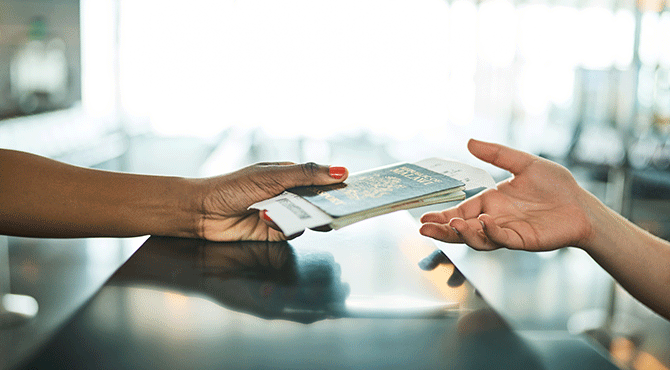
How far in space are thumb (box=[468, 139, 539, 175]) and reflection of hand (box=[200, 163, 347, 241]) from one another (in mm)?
336

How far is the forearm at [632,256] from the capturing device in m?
0.92

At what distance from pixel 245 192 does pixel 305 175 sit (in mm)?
108

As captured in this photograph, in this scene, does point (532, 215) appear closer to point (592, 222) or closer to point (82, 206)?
point (592, 222)

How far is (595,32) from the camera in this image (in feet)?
19.4

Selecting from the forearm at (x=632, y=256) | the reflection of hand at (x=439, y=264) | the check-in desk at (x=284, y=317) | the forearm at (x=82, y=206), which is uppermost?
the forearm at (x=82, y=206)

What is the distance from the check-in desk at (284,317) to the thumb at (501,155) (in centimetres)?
34

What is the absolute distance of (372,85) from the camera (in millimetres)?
5770

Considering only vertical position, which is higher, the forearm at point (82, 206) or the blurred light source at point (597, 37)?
the blurred light source at point (597, 37)

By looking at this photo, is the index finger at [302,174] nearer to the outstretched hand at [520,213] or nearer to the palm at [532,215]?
the outstretched hand at [520,213]

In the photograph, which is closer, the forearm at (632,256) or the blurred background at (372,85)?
the forearm at (632,256)

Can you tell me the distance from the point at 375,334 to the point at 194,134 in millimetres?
5183

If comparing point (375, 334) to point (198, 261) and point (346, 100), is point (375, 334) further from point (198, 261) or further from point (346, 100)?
point (346, 100)

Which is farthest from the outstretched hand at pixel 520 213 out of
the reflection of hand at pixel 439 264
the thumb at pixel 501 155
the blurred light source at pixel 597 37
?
the blurred light source at pixel 597 37

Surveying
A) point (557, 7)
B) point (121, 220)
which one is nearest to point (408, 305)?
point (121, 220)
